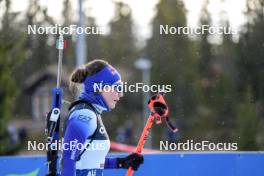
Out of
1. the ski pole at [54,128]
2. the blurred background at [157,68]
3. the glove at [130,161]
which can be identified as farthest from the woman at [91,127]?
the blurred background at [157,68]

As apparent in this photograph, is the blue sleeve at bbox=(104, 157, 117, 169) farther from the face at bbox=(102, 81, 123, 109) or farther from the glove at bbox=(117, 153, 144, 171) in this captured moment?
the face at bbox=(102, 81, 123, 109)

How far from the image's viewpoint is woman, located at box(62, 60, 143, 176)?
10.4 ft

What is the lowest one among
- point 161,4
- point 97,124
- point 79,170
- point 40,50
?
point 79,170

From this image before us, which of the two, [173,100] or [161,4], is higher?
[161,4]

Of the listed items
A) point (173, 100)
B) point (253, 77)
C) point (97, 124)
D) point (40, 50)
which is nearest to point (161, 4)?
point (173, 100)

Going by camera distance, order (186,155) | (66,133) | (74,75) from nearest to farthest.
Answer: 1. (66,133)
2. (74,75)
3. (186,155)

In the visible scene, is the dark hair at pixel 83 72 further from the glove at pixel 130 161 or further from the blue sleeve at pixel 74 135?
the glove at pixel 130 161

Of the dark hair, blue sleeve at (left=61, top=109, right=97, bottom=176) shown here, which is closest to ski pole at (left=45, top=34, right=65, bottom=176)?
the dark hair

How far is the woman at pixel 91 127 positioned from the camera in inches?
125

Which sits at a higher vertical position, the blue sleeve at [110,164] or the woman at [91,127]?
the woman at [91,127]

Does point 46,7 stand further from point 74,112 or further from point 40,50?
point 74,112

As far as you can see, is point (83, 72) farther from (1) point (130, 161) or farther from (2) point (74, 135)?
(1) point (130, 161)

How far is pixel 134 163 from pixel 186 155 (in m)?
1.14

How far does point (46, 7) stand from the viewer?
10141 millimetres
